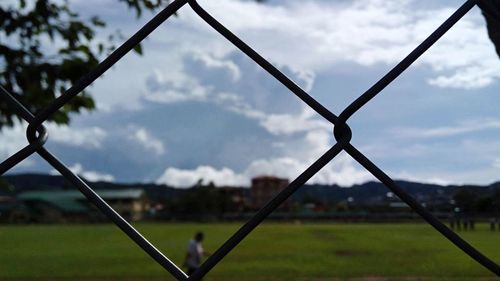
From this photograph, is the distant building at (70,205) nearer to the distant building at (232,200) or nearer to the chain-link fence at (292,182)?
the distant building at (232,200)

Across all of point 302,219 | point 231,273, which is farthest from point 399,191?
point 302,219

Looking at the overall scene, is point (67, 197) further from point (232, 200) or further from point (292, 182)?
point (292, 182)

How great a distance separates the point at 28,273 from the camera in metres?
18.7

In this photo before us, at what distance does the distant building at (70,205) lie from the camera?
81.0 m

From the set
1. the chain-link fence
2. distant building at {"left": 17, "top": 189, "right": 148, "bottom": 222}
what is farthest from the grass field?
distant building at {"left": 17, "top": 189, "right": 148, "bottom": 222}

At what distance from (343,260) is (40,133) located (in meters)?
22.2

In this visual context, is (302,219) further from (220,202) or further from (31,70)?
(31,70)

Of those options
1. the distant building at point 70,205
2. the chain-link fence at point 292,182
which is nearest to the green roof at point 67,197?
the distant building at point 70,205

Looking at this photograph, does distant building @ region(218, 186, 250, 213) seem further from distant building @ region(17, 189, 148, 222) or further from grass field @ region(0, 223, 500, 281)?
grass field @ region(0, 223, 500, 281)

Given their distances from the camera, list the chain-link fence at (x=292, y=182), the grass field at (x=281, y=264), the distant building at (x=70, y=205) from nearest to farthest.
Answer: the chain-link fence at (x=292, y=182) → the grass field at (x=281, y=264) → the distant building at (x=70, y=205)

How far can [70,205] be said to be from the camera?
87.9 m

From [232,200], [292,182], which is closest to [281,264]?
[292,182]

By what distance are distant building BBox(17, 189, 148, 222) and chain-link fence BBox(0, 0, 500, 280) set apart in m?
78.1

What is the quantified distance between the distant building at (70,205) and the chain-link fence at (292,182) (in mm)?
78112
